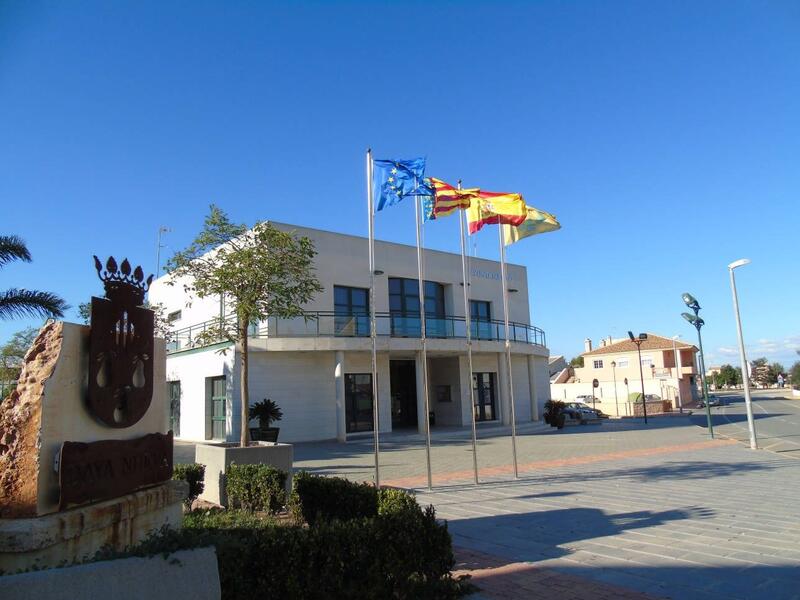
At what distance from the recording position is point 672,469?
13602mm


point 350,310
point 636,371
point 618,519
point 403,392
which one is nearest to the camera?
point 618,519

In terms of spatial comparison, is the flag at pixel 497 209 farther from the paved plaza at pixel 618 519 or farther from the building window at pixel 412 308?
the building window at pixel 412 308

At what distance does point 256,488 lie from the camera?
29.2 feet

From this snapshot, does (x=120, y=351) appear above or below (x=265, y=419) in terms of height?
above

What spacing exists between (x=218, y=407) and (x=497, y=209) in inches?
610

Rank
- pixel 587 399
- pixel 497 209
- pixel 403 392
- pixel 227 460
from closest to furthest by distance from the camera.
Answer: pixel 227 460 → pixel 497 209 → pixel 403 392 → pixel 587 399

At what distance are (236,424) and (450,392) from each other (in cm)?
1208

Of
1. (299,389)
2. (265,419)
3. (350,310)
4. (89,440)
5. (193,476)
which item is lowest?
(193,476)

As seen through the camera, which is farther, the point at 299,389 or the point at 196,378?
the point at 196,378

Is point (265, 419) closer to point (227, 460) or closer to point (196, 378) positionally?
point (196, 378)

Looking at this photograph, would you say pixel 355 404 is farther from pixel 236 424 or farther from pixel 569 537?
pixel 569 537

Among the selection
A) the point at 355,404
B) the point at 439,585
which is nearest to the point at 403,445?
the point at 355,404

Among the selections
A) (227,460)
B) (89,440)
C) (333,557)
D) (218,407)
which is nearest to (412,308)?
(218,407)

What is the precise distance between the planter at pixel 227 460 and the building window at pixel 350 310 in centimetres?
1342
